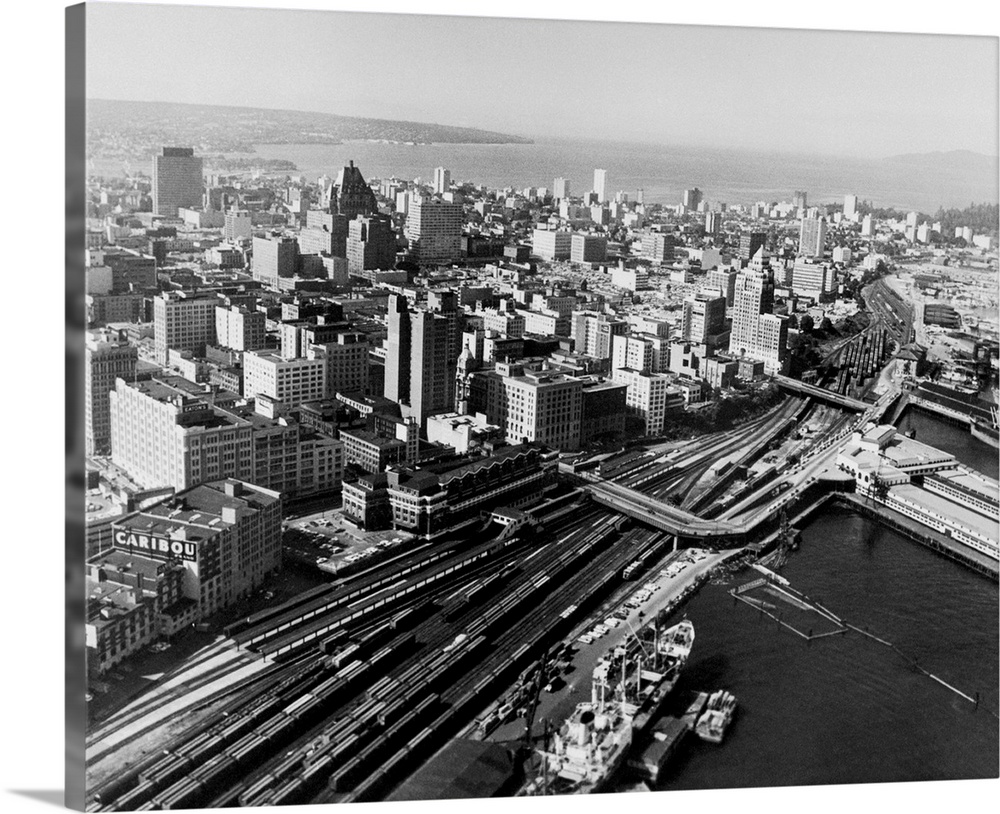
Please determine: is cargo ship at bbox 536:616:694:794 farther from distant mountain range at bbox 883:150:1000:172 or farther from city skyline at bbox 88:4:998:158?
distant mountain range at bbox 883:150:1000:172

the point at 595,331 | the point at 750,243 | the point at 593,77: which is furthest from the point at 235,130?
the point at 750,243

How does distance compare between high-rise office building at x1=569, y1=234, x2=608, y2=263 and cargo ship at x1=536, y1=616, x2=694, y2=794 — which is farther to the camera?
high-rise office building at x1=569, y1=234, x2=608, y2=263

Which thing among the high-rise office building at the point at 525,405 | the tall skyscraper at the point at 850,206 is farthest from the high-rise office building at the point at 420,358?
the tall skyscraper at the point at 850,206

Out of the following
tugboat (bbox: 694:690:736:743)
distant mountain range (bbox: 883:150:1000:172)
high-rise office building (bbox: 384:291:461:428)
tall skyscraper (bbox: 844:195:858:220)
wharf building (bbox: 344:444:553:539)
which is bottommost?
tugboat (bbox: 694:690:736:743)

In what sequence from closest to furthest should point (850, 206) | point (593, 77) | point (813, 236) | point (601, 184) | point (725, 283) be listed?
point (593, 77), point (601, 184), point (850, 206), point (813, 236), point (725, 283)

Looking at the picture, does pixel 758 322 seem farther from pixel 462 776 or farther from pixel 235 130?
pixel 462 776


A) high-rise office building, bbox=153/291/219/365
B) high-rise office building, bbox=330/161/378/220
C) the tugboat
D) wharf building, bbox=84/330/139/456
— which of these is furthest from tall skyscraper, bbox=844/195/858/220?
wharf building, bbox=84/330/139/456
